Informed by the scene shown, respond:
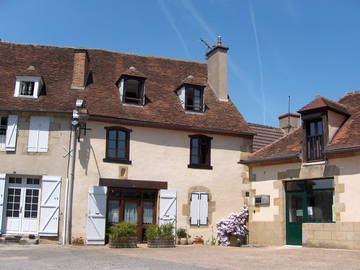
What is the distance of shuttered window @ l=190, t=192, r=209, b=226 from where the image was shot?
1720 centimetres

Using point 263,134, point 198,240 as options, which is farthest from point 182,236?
point 263,134

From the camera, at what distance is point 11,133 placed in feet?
51.5

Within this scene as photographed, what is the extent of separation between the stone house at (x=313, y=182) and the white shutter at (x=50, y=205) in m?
6.69

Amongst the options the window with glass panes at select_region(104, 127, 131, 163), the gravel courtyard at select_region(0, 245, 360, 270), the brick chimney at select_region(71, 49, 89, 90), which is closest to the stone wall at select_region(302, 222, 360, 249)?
the gravel courtyard at select_region(0, 245, 360, 270)

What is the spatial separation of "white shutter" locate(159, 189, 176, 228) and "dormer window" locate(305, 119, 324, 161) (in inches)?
195

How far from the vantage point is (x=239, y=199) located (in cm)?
1791

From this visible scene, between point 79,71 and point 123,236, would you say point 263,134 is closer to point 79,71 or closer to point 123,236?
point 79,71

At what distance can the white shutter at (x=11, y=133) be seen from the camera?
15.6 meters

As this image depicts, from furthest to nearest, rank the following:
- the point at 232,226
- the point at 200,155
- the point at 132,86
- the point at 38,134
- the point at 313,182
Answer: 1. the point at 132,86
2. the point at 200,155
3. the point at 232,226
4. the point at 38,134
5. the point at 313,182

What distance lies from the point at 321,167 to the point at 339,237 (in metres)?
2.16

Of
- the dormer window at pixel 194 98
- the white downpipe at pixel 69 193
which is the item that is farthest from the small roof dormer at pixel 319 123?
the white downpipe at pixel 69 193

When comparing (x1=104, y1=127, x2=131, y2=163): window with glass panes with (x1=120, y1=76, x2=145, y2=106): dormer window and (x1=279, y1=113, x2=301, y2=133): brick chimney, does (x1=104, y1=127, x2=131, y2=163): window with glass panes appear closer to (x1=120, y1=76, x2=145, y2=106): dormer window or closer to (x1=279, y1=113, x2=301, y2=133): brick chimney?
(x1=120, y1=76, x2=145, y2=106): dormer window

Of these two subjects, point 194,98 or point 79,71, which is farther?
point 194,98

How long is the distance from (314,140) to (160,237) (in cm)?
572
